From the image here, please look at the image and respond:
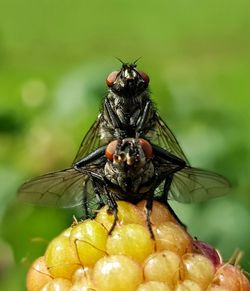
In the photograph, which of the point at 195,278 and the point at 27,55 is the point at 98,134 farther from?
the point at 27,55

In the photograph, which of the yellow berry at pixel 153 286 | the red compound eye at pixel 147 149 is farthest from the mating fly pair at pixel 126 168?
the yellow berry at pixel 153 286

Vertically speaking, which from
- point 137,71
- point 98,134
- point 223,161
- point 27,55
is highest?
point 137,71

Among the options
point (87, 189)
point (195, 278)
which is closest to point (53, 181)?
point (87, 189)

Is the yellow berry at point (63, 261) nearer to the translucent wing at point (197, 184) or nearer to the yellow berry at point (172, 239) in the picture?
the yellow berry at point (172, 239)

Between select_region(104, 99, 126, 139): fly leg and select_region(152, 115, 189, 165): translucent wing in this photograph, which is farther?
select_region(152, 115, 189, 165): translucent wing

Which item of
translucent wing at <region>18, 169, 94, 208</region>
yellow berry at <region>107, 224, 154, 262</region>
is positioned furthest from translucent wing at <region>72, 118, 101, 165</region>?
yellow berry at <region>107, 224, 154, 262</region>

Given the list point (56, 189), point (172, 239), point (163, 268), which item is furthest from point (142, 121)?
point (163, 268)

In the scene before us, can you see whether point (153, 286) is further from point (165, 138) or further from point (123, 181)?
point (165, 138)

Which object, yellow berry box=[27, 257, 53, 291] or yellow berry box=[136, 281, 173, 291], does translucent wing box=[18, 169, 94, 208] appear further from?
yellow berry box=[136, 281, 173, 291]
